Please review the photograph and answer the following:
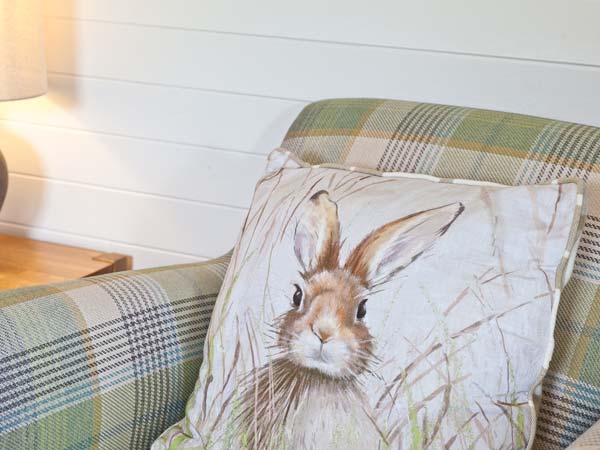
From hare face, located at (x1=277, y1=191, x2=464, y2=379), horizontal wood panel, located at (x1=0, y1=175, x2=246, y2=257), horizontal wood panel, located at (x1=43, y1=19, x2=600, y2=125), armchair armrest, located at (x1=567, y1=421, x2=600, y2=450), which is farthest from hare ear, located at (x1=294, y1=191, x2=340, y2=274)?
horizontal wood panel, located at (x1=0, y1=175, x2=246, y2=257)

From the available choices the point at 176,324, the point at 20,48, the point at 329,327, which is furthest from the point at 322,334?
the point at 20,48

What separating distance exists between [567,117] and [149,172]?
0.82 meters

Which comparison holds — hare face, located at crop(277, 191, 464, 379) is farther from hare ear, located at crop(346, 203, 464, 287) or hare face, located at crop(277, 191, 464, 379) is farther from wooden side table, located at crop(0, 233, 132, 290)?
wooden side table, located at crop(0, 233, 132, 290)

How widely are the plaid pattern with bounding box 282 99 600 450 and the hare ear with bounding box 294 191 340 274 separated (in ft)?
0.56

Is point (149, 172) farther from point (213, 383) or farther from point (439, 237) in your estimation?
point (439, 237)

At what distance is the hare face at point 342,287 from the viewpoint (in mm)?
908

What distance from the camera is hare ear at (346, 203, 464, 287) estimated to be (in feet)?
2.99

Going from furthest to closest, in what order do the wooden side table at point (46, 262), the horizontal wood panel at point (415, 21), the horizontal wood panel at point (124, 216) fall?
the horizontal wood panel at point (124, 216)
the wooden side table at point (46, 262)
the horizontal wood panel at point (415, 21)

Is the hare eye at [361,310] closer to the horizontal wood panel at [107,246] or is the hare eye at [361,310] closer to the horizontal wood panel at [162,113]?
the horizontal wood panel at [162,113]

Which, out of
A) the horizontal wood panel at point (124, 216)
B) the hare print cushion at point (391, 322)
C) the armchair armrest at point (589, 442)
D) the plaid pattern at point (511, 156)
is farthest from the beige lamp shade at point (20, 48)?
the armchair armrest at point (589, 442)

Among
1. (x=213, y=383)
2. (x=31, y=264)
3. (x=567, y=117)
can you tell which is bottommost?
(x=31, y=264)

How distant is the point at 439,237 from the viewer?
91 cm

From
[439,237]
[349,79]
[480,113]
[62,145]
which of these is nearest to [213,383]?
[439,237]

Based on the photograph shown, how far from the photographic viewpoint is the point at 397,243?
0.92 meters
